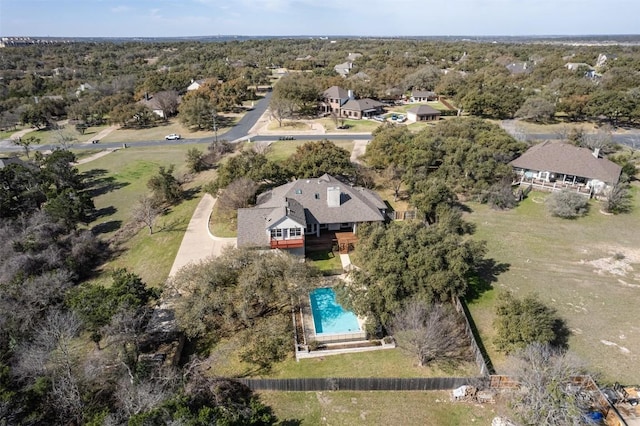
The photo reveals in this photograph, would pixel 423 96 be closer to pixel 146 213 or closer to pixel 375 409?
pixel 146 213

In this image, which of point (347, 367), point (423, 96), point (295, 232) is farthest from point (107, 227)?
point (423, 96)

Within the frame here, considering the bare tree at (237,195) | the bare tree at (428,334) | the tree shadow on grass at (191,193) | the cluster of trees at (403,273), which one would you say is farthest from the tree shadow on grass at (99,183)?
the bare tree at (428,334)

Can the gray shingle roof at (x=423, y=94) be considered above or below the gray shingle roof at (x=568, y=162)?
above

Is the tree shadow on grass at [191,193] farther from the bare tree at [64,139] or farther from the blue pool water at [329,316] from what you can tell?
the bare tree at [64,139]

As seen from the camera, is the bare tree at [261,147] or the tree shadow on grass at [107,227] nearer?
the tree shadow on grass at [107,227]

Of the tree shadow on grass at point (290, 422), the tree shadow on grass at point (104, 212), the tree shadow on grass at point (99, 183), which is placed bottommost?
the tree shadow on grass at point (290, 422)

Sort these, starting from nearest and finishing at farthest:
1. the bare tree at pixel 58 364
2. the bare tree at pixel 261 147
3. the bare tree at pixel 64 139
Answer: the bare tree at pixel 58 364 < the bare tree at pixel 261 147 < the bare tree at pixel 64 139

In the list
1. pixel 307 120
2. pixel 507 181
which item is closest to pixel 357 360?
pixel 507 181
